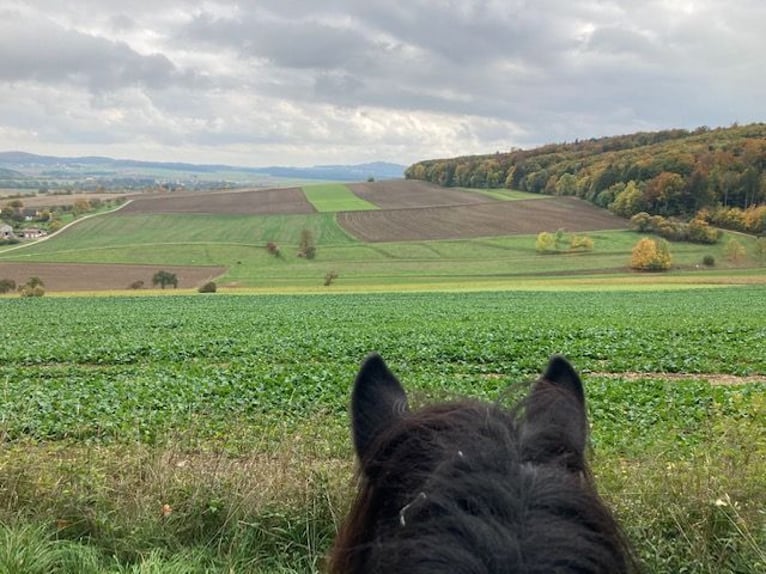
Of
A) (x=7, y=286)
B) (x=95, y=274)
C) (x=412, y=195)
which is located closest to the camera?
(x=7, y=286)

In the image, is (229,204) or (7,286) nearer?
(7,286)

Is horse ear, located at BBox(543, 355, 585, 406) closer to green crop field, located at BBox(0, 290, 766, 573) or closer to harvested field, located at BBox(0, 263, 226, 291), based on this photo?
green crop field, located at BBox(0, 290, 766, 573)

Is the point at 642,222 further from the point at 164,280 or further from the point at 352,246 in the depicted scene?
the point at 164,280

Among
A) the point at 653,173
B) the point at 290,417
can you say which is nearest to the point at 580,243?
the point at 653,173

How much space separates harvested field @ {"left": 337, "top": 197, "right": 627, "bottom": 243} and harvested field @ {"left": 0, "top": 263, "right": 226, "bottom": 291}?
23.3 meters

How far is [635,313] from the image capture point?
29.3 metres

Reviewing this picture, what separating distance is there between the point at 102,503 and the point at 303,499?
1491 mm

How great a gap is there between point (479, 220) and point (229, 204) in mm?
41522

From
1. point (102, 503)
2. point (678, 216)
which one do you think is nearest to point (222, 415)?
point (102, 503)

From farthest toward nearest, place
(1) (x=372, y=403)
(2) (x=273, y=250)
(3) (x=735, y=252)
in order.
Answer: (2) (x=273, y=250) < (3) (x=735, y=252) < (1) (x=372, y=403)

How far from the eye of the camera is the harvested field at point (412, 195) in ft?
313

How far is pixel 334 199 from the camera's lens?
104 metres

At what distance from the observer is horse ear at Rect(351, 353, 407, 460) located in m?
1.77

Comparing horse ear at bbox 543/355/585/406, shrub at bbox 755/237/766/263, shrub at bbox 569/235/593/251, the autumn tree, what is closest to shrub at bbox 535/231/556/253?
shrub at bbox 569/235/593/251
